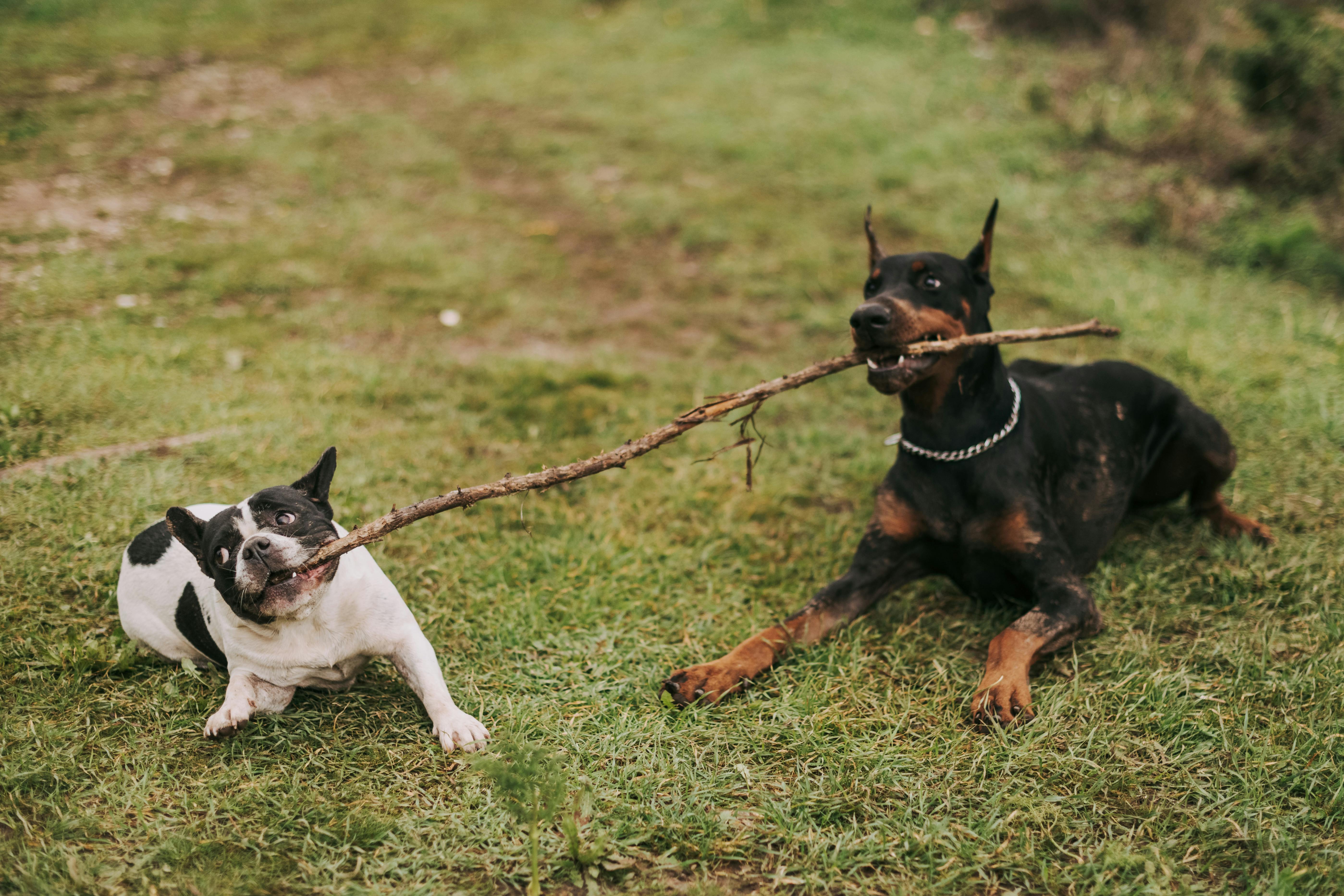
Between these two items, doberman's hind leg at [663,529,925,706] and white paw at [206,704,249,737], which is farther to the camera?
doberman's hind leg at [663,529,925,706]

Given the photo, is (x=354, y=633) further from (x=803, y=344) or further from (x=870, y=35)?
(x=870, y=35)

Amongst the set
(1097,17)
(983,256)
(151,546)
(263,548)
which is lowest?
(151,546)

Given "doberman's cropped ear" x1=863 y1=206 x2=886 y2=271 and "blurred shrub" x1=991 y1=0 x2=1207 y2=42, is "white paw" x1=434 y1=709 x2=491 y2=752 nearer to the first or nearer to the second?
"doberman's cropped ear" x1=863 y1=206 x2=886 y2=271

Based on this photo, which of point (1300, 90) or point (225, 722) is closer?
point (225, 722)

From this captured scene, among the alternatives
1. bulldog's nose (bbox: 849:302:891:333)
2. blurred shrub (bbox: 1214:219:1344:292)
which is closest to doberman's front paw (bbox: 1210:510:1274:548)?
bulldog's nose (bbox: 849:302:891:333)

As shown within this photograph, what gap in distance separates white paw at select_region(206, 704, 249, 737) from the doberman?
4.57 feet

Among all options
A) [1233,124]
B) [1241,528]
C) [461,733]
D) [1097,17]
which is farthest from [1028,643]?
[1097,17]

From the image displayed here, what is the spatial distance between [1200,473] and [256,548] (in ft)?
12.8

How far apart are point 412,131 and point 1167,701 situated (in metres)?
8.30

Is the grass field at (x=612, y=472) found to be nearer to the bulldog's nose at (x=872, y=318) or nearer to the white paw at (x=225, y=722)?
the white paw at (x=225, y=722)

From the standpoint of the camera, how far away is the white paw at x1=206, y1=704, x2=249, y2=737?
2.72m

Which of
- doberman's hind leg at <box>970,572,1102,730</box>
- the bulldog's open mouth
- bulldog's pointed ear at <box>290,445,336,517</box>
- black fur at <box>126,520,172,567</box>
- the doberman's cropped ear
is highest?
the doberman's cropped ear

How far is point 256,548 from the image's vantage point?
100 inches

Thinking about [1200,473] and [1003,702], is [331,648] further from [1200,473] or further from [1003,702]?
[1200,473]
